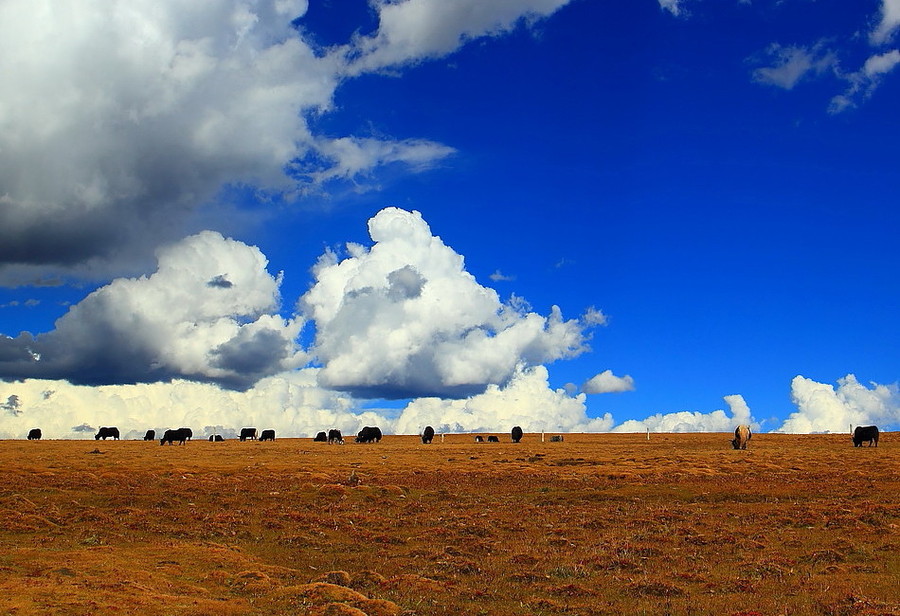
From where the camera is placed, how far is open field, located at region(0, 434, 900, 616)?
18.8 metres

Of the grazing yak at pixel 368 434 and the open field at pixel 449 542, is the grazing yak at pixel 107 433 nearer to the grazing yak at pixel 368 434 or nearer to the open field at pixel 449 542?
the grazing yak at pixel 368 434

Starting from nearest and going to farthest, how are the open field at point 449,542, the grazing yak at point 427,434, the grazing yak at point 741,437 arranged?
the open field at point 449,542
the grazing yak at point 741,437
the grazing yak at point 427,434

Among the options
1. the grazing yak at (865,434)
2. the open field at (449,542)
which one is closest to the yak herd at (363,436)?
the grazing yak at (865,434)

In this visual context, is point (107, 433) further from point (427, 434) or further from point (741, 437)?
point (741, 437)

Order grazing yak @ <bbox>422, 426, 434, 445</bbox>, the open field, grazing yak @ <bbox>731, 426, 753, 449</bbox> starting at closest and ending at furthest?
1. the open field
2. grazing yak @ <bbox>731, 426, 753, 449</bbox>
3. grazing yak @ <bbox>422, 426, 434, 445</bbox>

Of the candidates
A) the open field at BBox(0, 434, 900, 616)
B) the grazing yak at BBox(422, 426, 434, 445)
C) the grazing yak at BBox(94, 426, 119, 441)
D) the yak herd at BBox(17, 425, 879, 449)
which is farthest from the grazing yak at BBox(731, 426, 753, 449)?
the grazing yak at BBox(94, 426, 119, 441)

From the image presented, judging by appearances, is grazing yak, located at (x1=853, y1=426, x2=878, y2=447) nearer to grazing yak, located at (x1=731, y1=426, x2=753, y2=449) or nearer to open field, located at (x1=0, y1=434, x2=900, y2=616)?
grazing yak, located at (x1=731, y1=426, x2=753, y2=449)

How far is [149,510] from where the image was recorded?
111 ft

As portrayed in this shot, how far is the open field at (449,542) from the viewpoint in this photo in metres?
18.8

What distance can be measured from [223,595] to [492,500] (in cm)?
2161

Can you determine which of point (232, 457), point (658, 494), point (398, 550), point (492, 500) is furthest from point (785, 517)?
point (232, 457)

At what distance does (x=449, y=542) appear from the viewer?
28.1 m

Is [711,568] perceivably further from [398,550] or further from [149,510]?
[149,510]

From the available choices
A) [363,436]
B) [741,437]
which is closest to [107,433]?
[363,436]
